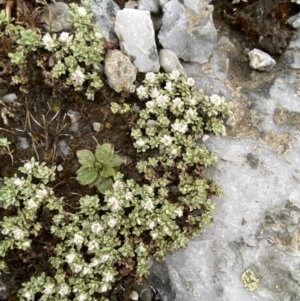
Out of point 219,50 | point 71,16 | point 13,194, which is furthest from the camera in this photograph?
point 219,50

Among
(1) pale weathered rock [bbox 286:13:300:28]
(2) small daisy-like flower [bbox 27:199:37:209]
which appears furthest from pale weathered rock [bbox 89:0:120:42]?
(1) pale weathered rock [bbox 286:13:300:28]

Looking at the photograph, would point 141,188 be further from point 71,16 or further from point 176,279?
point 71,16

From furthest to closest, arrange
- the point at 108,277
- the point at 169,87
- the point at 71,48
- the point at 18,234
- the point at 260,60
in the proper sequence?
the point at 260,60
the point at 169,87
the point at 71,48
the point at 108,277
the point at 18,234

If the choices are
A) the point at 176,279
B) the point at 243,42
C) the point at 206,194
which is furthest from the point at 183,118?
the point at 176,279

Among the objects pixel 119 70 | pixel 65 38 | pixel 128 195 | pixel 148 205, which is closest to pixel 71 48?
pixel 65 38

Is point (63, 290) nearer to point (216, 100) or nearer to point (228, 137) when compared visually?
point (228, 137)

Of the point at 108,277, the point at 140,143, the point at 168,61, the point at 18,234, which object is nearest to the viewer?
the point at 18,234
